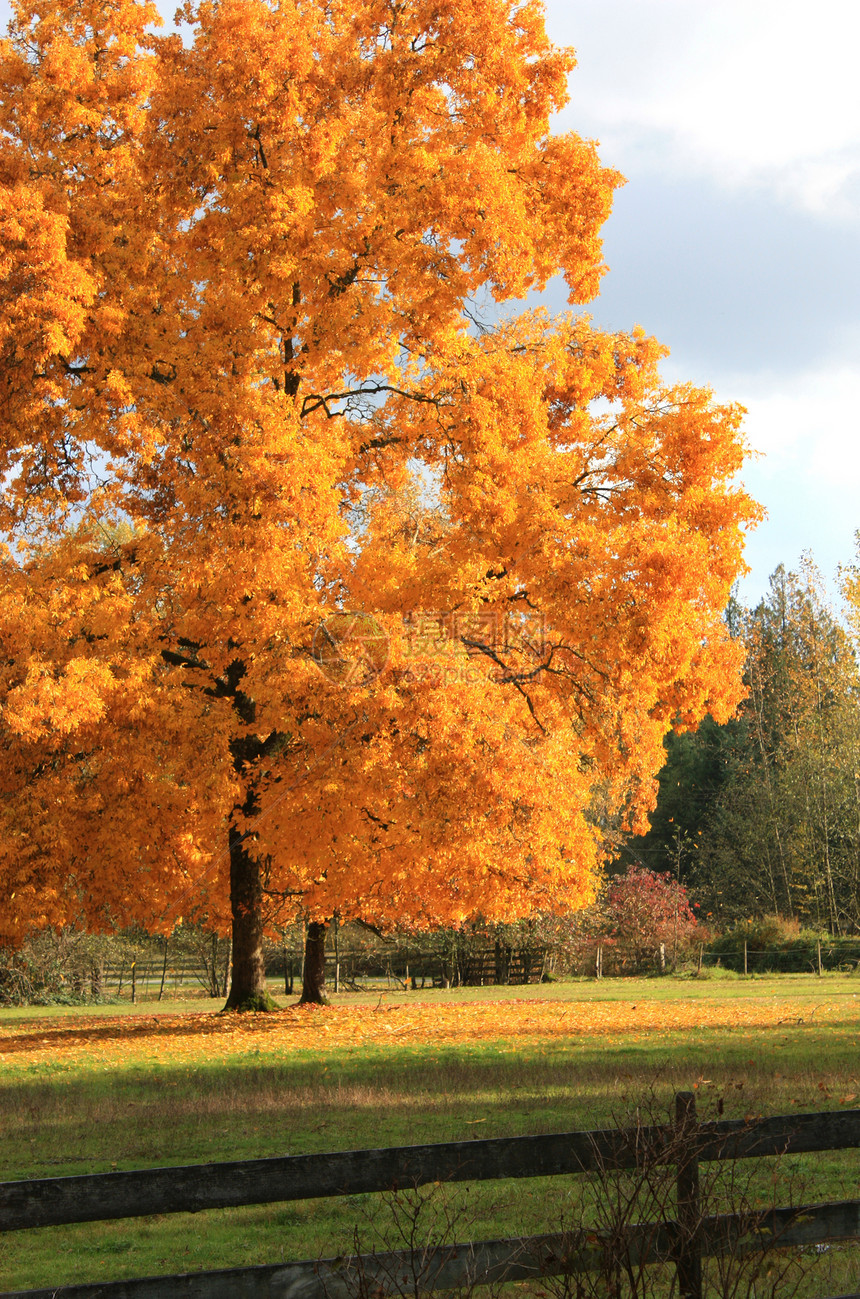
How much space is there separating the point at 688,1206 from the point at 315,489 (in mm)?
11937

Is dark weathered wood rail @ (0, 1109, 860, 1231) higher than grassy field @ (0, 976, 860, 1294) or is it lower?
higher

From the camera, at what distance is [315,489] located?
582 inches

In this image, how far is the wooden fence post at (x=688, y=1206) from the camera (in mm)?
3850

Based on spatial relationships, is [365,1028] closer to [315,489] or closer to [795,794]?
[315,489]

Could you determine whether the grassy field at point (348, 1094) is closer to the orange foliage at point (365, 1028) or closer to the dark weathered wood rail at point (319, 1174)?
the orange foliage at point (365, 1028)

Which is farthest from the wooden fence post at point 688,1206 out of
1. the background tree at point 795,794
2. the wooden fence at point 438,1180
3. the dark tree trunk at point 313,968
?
the background tree at point 795,794

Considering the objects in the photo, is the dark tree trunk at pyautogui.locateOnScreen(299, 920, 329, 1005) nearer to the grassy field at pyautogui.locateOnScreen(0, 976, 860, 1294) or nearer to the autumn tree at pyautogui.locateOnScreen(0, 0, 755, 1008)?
the grassy field at pyautogui.locateOnScreen(0, 976, 860, 1294)

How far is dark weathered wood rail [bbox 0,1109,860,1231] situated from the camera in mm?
3672

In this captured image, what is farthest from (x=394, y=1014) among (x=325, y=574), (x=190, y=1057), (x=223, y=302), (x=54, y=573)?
(x=223, y=302)

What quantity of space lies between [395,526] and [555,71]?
7205 millimetres

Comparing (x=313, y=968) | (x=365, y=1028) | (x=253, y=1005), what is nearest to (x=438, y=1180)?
(x=365, y=1028)

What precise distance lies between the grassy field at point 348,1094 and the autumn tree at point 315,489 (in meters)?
2.37

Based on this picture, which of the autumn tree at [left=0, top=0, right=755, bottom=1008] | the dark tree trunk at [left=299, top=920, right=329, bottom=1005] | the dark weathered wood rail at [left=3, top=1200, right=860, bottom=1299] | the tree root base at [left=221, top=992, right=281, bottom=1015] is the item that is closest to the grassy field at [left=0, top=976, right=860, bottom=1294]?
the dark weathered wood rail at [left=3, top=1200, right=860, bottom=1299]

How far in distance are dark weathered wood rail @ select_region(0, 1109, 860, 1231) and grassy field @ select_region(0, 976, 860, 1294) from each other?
0.22 metres
